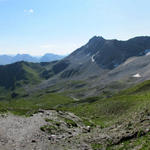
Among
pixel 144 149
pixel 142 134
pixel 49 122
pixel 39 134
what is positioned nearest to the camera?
pixel 144 149

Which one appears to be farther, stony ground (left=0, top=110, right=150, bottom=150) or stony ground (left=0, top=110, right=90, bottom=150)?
stony ground (left=0, top=110, right=90, bottom=150)

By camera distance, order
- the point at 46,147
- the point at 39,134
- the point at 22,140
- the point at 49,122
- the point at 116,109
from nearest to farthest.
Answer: the point at 46,147, the point at 22,140, the point at 39,134, the point at 49,122, the point at 116,109

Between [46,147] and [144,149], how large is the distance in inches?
526

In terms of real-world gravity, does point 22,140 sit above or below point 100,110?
above

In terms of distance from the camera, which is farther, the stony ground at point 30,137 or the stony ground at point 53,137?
the stony ground at point 30,137

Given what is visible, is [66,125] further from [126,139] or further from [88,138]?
[126,139]

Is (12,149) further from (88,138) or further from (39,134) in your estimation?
(88,138)

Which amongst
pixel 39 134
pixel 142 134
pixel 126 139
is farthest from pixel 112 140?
pixel 39 134

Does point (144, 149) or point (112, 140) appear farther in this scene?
point (112, 140)

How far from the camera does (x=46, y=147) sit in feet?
89.8

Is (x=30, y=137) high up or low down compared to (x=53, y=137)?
up

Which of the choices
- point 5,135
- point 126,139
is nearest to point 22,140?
point 5,135

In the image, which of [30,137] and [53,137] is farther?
[53,137]

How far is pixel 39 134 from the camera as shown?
3225 cm
